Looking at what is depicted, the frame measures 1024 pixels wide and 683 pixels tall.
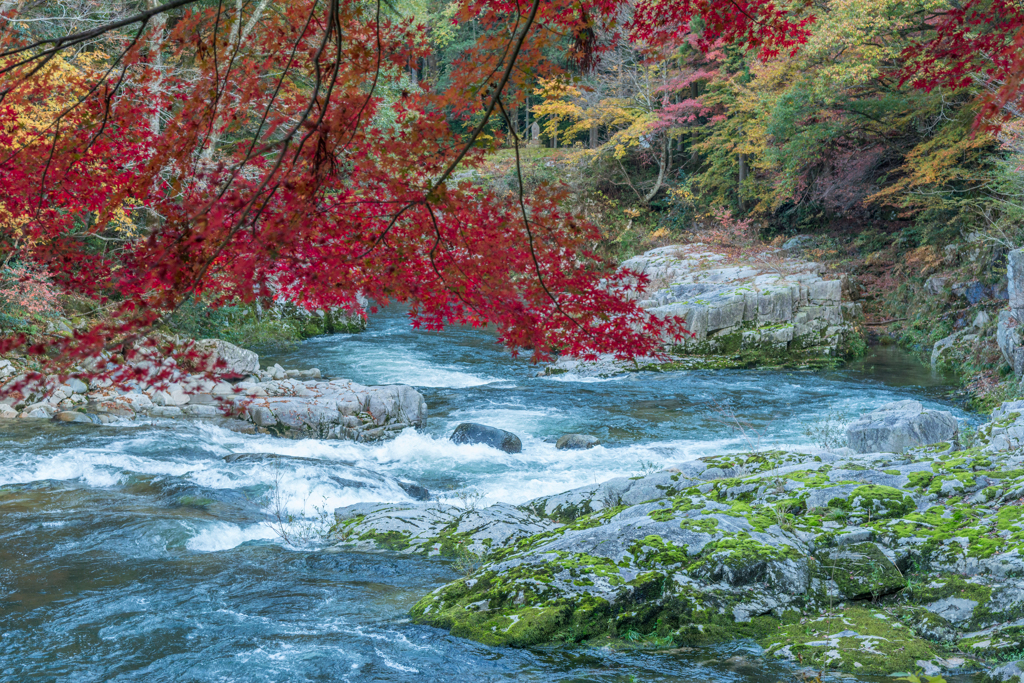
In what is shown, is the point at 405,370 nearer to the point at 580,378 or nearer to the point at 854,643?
the point at 580,378

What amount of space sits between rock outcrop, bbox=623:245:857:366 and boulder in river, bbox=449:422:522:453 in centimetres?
687

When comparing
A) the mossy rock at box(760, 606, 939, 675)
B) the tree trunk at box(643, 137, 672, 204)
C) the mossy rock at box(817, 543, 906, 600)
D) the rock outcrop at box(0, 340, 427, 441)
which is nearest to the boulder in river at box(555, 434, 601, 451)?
the rock outcrop at box(0, 340, 427, 441)

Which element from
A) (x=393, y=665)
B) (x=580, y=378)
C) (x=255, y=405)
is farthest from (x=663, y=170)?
(x=393, y=665)

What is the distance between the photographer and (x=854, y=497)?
4.45 meters

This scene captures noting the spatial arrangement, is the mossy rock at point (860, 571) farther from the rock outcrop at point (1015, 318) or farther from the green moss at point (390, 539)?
the rock outcrop at point (1015, 318)

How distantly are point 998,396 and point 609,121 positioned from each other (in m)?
17.6

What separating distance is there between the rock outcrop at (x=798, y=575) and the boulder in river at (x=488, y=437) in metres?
4.72

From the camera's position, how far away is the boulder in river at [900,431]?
832 centimetres

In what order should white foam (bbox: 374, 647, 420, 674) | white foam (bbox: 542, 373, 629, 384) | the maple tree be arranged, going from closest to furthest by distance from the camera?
1. the maple tree
2. white foam (bbox: 374, 647, 420, 674)
3. white foam (bbox: 542, 373, 629, 384)

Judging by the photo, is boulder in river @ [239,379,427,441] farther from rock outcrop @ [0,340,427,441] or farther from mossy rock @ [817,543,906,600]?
mossy rock @ [817,543,906,600]

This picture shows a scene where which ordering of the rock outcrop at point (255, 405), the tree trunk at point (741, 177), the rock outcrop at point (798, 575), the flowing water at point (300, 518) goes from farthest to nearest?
1. the tree trunk at point (741, 177)
2. the rock outcrop at point (255, 405)
3. the flowing water at point (300, 518)
4. the rock outcrop at point (798, 575)

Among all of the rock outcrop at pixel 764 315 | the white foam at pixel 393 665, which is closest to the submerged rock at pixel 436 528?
the white foam at pixel 393 665

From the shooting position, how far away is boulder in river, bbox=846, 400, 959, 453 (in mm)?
8320

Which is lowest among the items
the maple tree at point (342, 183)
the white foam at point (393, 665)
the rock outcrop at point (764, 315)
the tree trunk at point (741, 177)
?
the white foam at point (393, 665)
